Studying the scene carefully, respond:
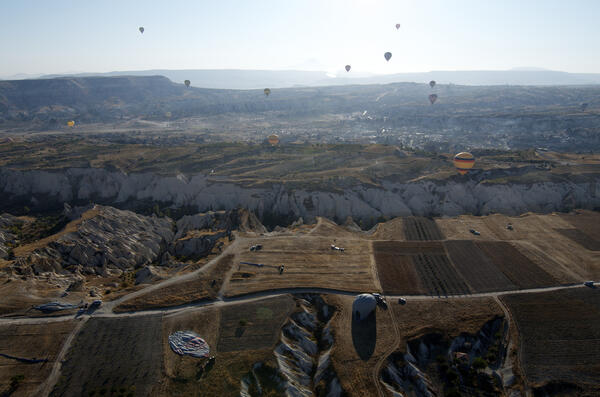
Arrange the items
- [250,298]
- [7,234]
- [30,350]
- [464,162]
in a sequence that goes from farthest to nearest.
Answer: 1. [464,162]
2. [7,234]
3. [250,298]
4. [30,350]

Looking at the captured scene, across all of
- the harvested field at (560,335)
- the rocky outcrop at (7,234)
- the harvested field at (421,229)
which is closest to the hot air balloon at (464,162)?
the harvested field at (421,229)

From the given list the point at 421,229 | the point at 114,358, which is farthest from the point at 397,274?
the point at 114,358

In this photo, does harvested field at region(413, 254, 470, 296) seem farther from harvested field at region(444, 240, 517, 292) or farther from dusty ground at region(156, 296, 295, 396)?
dusty ground at region(156, 296, 295, 396)

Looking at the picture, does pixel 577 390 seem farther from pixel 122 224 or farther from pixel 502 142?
pixel 502 142

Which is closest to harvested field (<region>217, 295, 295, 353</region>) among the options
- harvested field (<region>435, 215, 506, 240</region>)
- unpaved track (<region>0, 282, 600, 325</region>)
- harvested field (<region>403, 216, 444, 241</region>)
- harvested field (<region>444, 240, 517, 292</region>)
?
unpaved track (<region>0, 282, 600, 325</region>)

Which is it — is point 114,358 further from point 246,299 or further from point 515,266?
point 515,266

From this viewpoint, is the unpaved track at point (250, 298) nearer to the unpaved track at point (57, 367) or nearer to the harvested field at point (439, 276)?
the harvested field at point (439, 276)
